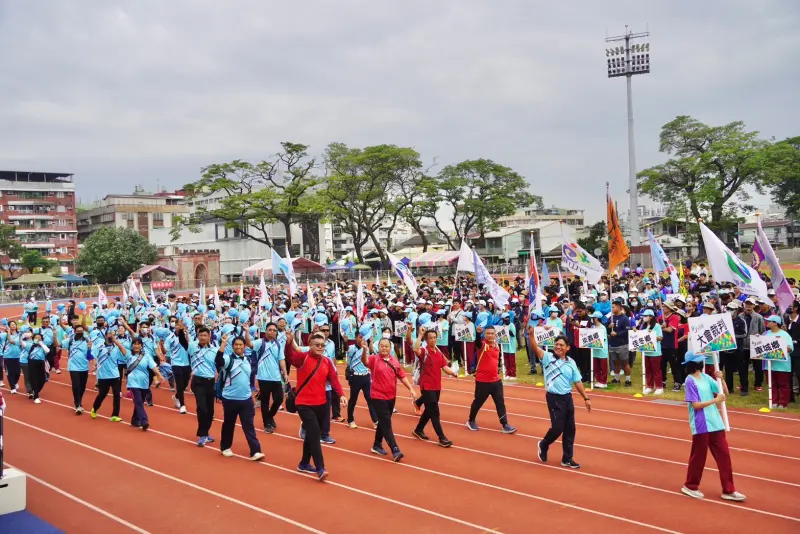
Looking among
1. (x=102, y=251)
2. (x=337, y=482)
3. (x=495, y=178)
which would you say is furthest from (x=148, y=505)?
(x=102, y=251)

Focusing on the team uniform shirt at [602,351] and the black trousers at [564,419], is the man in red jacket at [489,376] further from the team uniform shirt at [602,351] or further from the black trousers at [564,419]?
the team uniform shirt at [602,351]

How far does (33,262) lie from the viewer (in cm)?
7175

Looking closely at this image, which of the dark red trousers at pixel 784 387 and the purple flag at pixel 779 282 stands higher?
the purple flag at pixel 779 282

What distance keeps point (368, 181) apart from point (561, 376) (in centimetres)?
5108

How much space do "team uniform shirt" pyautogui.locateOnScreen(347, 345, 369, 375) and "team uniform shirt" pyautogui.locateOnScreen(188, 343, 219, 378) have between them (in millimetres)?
2246

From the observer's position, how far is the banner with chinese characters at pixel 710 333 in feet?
32.2

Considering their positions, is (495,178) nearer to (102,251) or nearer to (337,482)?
(102,251)

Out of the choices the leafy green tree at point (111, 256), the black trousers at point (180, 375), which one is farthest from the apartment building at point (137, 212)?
the black trousers at point (180, 375)

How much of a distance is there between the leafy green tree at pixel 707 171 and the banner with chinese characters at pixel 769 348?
4080 cm

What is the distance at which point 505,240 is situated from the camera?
7188 centimetres

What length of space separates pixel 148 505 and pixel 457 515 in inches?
144

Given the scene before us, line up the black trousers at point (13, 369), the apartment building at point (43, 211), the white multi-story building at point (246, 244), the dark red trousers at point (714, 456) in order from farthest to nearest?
1. the apartment building at point (43, 211)
2. the white multi-story building at point (246, 244)
3. the black trousers at point (13, 369)
4. the dark red trousers at point (714, 456)

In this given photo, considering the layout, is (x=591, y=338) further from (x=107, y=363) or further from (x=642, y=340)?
(x=107, y=363)

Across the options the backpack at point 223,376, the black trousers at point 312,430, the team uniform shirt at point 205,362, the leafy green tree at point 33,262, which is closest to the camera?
the black trousers at point 312,430
